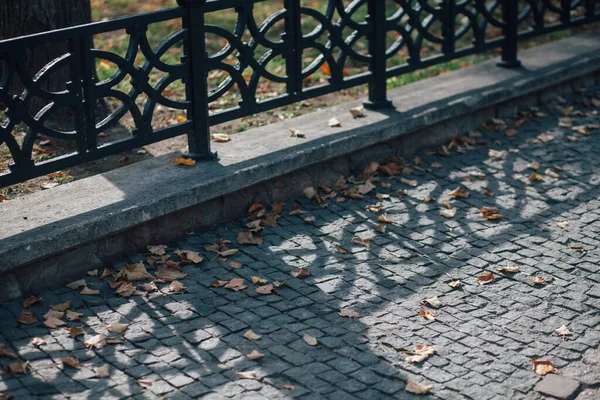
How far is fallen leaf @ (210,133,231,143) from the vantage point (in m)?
6.64

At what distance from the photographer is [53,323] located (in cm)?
472

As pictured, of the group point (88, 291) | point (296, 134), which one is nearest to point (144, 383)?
point (88, 291)

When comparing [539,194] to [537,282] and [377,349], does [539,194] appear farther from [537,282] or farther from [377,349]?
[377,349]

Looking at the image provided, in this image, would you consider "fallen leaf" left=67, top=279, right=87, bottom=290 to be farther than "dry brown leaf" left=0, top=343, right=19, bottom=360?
Yes

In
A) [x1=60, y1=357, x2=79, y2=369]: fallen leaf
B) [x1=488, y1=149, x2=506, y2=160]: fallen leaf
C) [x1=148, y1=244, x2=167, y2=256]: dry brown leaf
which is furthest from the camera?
[x1=488, y1=149, x2=506, y2=160]: fallen leaf

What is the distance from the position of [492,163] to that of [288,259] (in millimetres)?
2341

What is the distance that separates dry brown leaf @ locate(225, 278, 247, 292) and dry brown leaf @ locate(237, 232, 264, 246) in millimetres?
510


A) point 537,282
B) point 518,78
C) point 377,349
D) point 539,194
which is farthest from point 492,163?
point 377,349

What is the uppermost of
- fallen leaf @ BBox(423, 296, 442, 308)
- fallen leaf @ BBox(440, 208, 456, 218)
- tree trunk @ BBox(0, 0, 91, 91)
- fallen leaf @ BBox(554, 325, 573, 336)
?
tree trunk @ BBox(0, 0, 91, 91)

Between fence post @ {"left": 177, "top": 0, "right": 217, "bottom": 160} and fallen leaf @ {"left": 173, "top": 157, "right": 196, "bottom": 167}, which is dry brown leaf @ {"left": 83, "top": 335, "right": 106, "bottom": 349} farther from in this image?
fence post @ {"left": 177, "top": 0, "right": 217, "bottom": 160}

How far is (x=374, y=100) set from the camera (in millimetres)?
7395

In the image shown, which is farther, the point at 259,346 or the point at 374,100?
the point at 374,100

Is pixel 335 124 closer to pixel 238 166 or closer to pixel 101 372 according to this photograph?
pixel 238 166

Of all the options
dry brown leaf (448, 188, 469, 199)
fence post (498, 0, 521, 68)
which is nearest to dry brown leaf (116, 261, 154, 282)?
dry brown leaf (448, 188, 469, 199)
